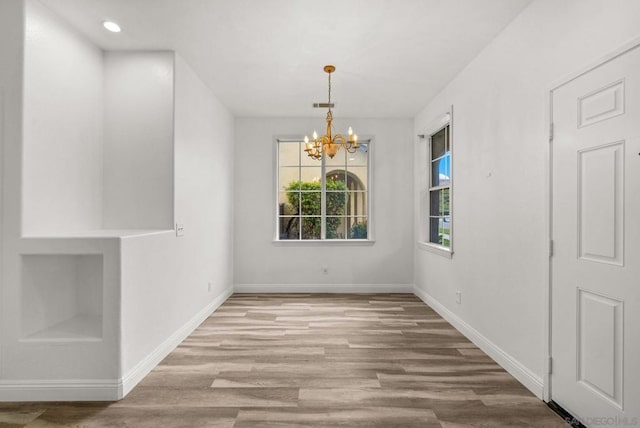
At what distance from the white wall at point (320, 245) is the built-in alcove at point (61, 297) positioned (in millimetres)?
2846

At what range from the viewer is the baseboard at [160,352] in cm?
253

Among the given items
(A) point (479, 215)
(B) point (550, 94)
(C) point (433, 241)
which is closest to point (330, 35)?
(B) point (550, 94)

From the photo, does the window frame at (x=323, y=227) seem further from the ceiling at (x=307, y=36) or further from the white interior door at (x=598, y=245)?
the white interior door at (x=598, y=245)

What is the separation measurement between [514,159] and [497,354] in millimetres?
1587

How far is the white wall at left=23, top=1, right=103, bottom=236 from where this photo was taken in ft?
8.21

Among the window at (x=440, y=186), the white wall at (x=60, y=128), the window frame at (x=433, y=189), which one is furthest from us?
the window at (x=440, y=186)

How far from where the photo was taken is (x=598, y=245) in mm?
2018

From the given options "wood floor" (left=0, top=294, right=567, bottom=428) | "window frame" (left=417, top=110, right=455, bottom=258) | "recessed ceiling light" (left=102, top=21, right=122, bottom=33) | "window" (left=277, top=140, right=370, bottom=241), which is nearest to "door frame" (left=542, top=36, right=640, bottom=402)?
"wood floor" (left=0, top=294, right=567, bottom=428)

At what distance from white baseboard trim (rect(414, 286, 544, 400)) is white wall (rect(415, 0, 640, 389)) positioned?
0.05 meters

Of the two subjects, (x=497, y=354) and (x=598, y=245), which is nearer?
(x=598, y=245)

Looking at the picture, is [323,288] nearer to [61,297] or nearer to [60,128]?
[61,297]

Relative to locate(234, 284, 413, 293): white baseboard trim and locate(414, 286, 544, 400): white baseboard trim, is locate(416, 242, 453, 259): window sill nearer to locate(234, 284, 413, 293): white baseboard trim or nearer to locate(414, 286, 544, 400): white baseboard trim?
locate(414, 286, 544, 400): white baseboard trim

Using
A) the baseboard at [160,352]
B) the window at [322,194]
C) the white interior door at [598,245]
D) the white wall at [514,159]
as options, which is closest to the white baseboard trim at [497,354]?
the white wall at [514,159]

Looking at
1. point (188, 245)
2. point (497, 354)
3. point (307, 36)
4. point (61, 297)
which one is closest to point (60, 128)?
point (61, 297)
